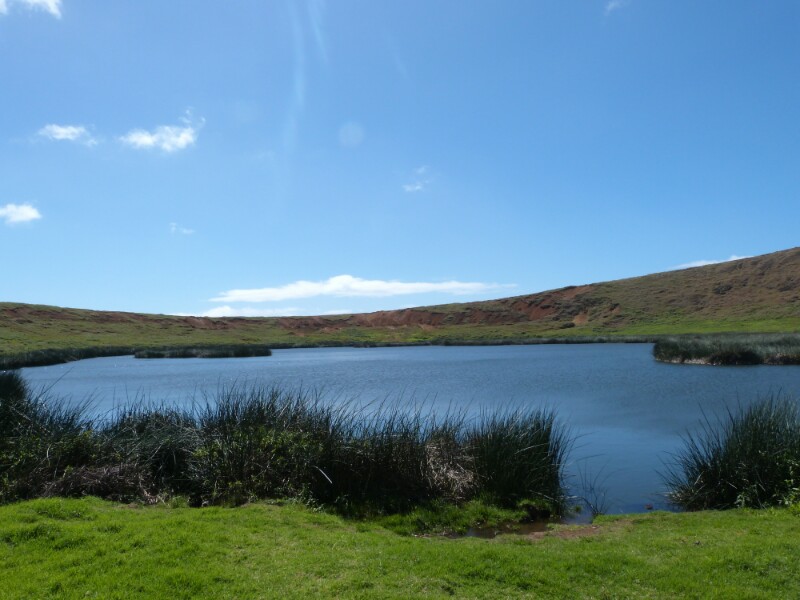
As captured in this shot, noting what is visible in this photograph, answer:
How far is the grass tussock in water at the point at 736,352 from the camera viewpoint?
38.1 m

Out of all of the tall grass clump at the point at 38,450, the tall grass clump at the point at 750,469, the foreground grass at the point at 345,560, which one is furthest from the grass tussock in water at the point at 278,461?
the tall grass clump at the point at 750,469

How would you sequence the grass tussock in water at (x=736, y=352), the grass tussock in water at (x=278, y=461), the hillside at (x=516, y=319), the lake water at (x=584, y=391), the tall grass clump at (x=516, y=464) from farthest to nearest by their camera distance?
1. the hillside at (x=516, y=319)
2. the grass tussock in water at (x=736, y=352)
3. the lake water at (x=584, y=391)
4. the tall grass clump at (x=516, y=464)
5. the grass tussock in water at (x=278, y=461)

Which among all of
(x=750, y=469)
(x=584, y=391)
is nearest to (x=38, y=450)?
(x=750, y=469)

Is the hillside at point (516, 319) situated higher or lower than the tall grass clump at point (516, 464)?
higher

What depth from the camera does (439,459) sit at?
1165 cm

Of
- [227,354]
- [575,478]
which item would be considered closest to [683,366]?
[575,478]

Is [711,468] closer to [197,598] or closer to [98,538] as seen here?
[197,598]

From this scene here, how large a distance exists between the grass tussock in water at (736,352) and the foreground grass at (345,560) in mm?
34409

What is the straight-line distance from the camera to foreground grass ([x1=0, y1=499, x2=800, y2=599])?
5.88 metres

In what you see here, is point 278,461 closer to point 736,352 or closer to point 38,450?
point 38,450

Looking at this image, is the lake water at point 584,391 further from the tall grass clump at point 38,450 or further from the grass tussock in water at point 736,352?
the tall grass clump at point 38,450

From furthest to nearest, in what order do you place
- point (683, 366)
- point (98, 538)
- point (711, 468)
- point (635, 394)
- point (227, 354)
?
point (227, 354)
point (683, 366)
point (635, 394)
point (711, 468)
point (98, 538)

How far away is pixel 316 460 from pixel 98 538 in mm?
4267

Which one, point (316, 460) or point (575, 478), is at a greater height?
point (316, 460)
